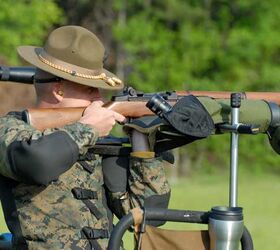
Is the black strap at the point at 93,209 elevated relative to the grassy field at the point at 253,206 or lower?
elevated

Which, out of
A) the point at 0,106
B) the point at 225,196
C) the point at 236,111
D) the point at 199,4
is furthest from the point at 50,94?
the point at 199,4

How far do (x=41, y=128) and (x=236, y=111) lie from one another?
3.61 ft

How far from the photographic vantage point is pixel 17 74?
231 inches

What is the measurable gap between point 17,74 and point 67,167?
1101 mm

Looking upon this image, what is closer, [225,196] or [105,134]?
[105,134]

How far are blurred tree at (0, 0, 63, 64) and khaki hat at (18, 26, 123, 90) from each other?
32469 millimetres

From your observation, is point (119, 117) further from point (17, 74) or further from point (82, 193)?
point (17, 74)

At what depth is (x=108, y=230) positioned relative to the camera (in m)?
5.43

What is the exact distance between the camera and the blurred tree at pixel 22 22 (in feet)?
129

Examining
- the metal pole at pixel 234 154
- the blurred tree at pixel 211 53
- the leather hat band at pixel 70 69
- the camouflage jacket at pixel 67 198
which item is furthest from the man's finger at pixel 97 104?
the blurred tree at pixel 211 53

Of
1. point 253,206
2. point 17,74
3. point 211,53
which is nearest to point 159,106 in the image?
point 17,74

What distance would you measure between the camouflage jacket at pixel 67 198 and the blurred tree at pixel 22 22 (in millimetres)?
32726

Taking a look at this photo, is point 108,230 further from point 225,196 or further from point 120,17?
point 120,17

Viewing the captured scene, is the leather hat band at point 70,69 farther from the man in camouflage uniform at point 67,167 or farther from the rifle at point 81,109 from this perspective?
the rifle at point 81,109
